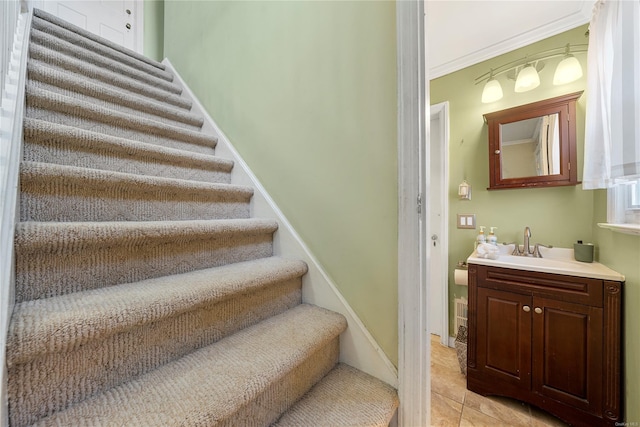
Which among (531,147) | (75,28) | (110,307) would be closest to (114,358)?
(110,307)

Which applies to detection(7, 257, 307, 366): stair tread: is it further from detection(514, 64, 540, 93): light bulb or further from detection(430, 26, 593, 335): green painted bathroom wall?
detection(514, 64, 540, 93): light bulb

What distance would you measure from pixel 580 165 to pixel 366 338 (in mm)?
1849

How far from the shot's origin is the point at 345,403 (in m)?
0.82

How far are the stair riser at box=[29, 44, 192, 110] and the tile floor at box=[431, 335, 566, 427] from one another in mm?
2661

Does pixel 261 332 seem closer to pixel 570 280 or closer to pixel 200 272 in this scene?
pixel 200 272

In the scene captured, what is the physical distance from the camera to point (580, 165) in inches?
64.9

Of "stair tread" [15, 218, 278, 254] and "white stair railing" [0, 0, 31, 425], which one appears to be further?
"stair tread" [15, 218, 278, 254]

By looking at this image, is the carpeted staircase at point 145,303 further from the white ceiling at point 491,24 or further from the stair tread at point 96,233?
the white ceiling at point 491,24

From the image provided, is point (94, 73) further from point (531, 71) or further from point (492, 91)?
point (531, 71)

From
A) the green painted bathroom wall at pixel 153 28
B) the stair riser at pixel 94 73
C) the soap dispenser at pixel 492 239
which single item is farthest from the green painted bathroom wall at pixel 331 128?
the green painted bathroom wall at pixel 153 28

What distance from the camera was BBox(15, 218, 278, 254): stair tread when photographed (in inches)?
25.9

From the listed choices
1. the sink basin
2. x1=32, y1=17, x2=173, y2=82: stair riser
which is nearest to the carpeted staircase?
x1=32, y1=17, x2=173, y2=82: stair riser

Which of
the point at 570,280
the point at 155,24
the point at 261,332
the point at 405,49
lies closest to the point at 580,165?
the point at 570,280

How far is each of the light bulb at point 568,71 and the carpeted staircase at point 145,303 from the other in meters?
2.13
